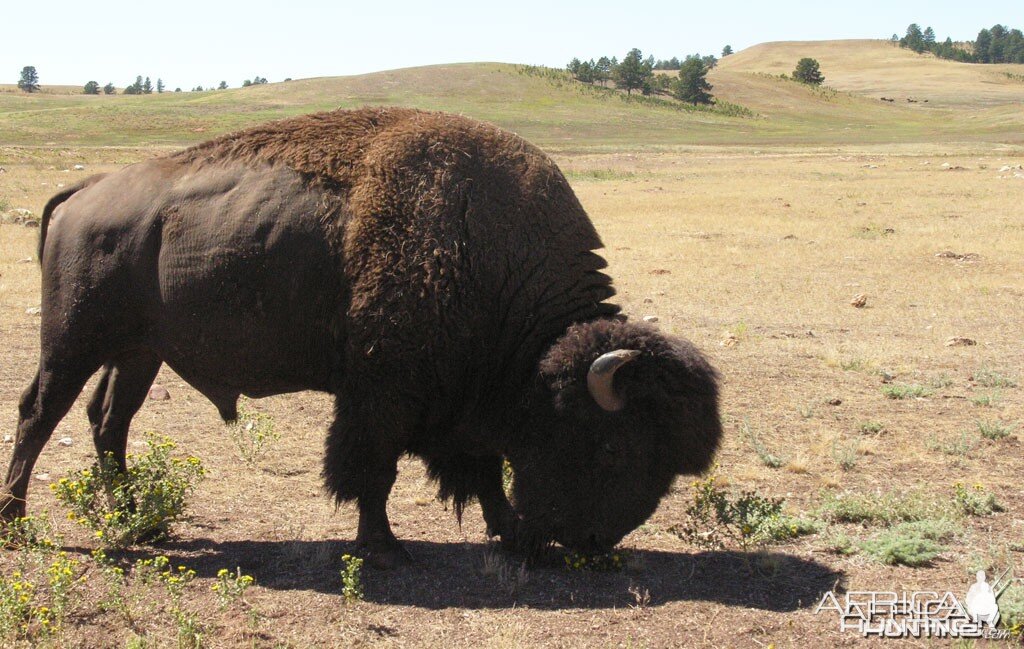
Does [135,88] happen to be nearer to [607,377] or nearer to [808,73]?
[808,73]

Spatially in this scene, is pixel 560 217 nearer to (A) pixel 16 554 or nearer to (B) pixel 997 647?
(B) pixel 997 647

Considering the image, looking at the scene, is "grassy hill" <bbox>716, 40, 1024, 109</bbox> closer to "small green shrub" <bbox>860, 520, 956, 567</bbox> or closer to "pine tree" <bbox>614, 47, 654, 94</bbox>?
"pine tree" <bbox>614, 47, 654, 94</bbox>

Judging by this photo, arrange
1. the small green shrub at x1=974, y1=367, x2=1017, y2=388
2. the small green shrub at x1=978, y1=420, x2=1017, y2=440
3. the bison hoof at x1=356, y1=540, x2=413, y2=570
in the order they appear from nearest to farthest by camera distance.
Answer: the bison hoof at x1=356, y1=540, x2=413, y2=570, the small green shrub at x1=978, y1=420, x2=1017, y2=440, the small green shrub at x1=974, y1=367, x2=1017, y2=388

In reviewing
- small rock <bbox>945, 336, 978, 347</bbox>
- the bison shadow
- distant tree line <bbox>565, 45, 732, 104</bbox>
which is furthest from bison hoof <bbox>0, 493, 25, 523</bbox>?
distant tree line <bbox>565, 45, 732, 104</bbox>

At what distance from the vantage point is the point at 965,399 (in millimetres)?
8922

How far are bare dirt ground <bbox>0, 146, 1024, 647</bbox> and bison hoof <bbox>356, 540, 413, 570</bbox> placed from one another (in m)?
0.07

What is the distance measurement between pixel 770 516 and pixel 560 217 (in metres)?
2.35

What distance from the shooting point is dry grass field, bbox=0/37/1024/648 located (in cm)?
484

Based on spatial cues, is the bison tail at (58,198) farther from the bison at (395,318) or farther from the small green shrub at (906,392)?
the small green shrub at (906,392)

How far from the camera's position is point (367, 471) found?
18.4ft

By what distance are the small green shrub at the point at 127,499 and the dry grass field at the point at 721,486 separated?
16 centimetres

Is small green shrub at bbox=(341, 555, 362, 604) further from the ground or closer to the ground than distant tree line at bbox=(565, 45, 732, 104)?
closer to the ground

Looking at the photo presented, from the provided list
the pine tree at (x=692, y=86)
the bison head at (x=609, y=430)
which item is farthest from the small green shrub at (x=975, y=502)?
the pine tree at (x=692, y=86)

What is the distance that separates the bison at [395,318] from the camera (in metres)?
5.29
